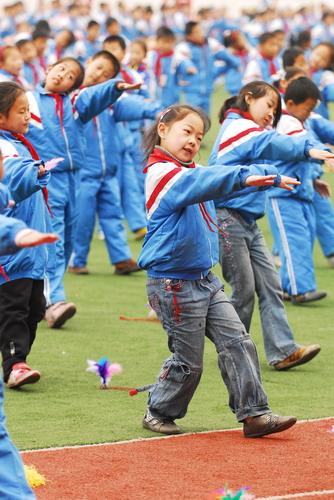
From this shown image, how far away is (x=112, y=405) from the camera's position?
6637 mm

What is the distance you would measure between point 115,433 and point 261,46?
12132 millimetres

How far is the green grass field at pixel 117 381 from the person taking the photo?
620cm

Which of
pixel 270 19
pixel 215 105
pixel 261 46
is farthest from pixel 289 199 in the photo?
pixel 270 19

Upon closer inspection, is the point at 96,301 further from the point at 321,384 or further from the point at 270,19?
the point at 270,19

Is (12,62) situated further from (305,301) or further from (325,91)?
(305,301)

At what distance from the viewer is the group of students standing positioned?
5.85 m

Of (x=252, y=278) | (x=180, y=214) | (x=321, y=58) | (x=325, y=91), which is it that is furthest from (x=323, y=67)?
(x=180, y=214)

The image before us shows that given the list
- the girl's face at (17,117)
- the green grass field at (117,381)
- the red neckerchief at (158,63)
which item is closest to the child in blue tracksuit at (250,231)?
the green grass field at (117,381)

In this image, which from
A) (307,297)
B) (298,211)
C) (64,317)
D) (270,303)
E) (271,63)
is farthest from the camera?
(271,63)

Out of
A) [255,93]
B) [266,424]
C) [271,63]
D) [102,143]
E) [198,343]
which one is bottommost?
[271,63]

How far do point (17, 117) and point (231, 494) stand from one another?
2753 mm

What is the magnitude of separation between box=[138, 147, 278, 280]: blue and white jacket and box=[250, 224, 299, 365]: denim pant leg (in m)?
1.30

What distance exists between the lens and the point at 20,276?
22.7 feet

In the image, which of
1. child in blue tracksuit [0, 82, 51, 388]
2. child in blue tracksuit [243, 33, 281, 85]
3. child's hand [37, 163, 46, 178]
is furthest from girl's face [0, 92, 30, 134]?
child in blue tracksuit [243, 33, 281, 85]
